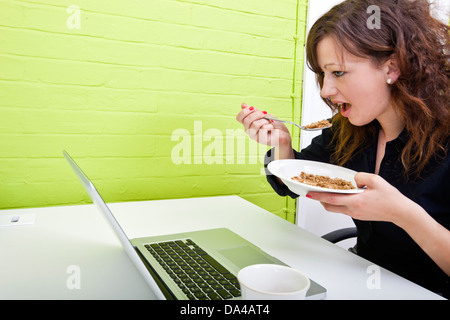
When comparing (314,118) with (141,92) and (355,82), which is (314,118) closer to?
(355,82)

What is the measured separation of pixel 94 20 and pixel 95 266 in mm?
881

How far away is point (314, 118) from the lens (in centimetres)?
171

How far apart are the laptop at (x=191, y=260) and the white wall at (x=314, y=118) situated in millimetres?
780

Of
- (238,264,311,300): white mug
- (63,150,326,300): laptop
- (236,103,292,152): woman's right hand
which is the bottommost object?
(63,150,326,300): laptop

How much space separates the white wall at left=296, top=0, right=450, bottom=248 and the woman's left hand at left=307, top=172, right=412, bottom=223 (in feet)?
2.91

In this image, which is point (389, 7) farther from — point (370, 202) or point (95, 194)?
point (95, 194)

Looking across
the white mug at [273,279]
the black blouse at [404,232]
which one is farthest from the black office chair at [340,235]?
the white mug at [273,279]

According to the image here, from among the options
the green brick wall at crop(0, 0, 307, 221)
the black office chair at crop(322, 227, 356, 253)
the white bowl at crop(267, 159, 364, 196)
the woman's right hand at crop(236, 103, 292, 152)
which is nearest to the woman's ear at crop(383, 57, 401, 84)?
the white bowl at crop(267, 159, 364, 196)

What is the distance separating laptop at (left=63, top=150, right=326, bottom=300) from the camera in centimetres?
66

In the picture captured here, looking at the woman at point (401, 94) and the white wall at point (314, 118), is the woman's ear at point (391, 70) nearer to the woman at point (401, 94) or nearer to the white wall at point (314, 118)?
the woman at point (401, 94)

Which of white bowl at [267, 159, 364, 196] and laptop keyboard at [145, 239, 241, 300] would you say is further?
white bowl at [267, 159, 364, 196]

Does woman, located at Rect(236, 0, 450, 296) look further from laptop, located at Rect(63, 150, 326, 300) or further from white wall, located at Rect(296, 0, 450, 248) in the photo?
white wall, located at Rect(296, 0, 450, 248)

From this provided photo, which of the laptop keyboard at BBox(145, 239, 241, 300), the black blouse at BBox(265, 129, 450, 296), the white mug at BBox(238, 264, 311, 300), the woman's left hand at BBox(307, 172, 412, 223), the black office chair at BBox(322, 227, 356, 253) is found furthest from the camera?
the black office chair at BBox(322, 227, 356, 253)

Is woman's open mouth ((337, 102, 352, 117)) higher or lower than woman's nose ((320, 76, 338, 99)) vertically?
lower
